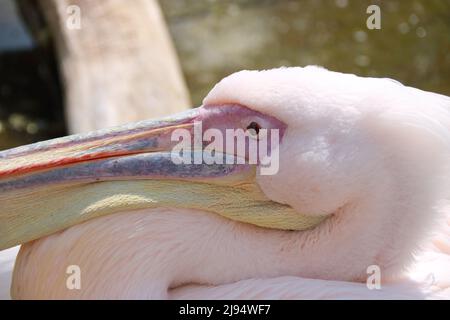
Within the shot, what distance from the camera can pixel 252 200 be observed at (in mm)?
2738

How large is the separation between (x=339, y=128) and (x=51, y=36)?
148 inches

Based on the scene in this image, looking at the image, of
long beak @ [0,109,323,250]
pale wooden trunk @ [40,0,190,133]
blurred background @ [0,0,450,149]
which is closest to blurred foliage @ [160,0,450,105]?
blurred background @ [0,0,450,149]

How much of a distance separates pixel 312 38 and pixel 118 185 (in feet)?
13.6

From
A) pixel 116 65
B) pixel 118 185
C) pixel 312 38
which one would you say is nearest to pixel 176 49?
pixel 312 38

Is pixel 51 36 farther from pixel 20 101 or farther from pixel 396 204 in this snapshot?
pixel 396 204

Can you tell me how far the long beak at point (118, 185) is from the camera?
272cm

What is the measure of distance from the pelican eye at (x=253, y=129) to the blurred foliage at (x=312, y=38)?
3357 mm

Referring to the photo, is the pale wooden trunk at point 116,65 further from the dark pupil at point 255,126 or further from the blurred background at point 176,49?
the dark pupil at point 255,126

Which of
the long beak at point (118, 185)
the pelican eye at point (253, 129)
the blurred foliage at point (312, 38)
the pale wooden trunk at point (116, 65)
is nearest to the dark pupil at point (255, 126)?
the pelican eye at point (253, 129)

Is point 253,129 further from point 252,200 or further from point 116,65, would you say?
point 116,65

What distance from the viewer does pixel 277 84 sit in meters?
2.62

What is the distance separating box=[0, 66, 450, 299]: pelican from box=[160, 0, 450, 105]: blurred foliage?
332 cm

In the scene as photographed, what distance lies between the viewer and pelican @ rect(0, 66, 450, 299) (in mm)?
2557
